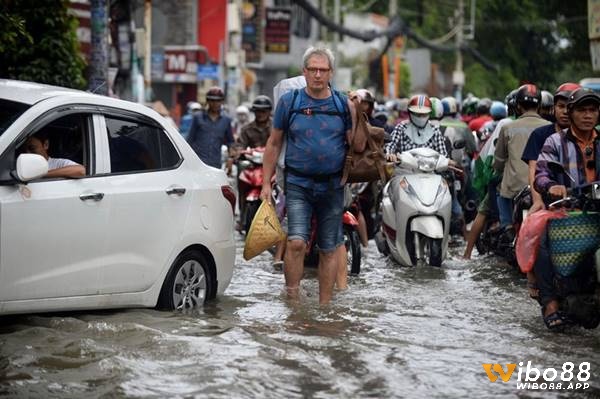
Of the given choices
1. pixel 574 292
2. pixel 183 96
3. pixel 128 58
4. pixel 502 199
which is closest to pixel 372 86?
pixel 183 96

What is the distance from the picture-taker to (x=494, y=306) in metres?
10.8

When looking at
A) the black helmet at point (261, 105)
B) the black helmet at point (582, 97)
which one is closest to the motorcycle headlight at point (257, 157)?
the black helmet at point (261, 105)

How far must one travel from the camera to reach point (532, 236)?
8.92m

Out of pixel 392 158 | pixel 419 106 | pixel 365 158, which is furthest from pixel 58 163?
pixel 419 106

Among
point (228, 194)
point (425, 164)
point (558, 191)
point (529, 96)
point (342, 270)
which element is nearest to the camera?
point (558, 191)

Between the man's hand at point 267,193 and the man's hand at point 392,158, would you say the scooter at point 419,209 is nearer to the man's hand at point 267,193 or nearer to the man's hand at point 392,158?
the man's hand at point 392,158

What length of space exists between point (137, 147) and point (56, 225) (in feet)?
4.25

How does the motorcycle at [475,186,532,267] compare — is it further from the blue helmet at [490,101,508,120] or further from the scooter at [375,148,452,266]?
the blue helmet at [490,101,508,120]

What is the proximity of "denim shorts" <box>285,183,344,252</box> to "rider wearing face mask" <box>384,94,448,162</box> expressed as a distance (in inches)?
146

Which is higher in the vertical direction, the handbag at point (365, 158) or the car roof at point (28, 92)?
the car roof at point (28, 92)

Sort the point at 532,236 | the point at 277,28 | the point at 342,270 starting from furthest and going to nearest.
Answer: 1. the point at 277,28
2. the point at 342,270
3. the point at 532,236

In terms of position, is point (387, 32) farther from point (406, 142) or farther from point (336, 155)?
point (336, 155)

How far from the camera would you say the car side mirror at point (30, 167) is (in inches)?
298

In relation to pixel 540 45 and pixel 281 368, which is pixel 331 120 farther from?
pixel 540 45
